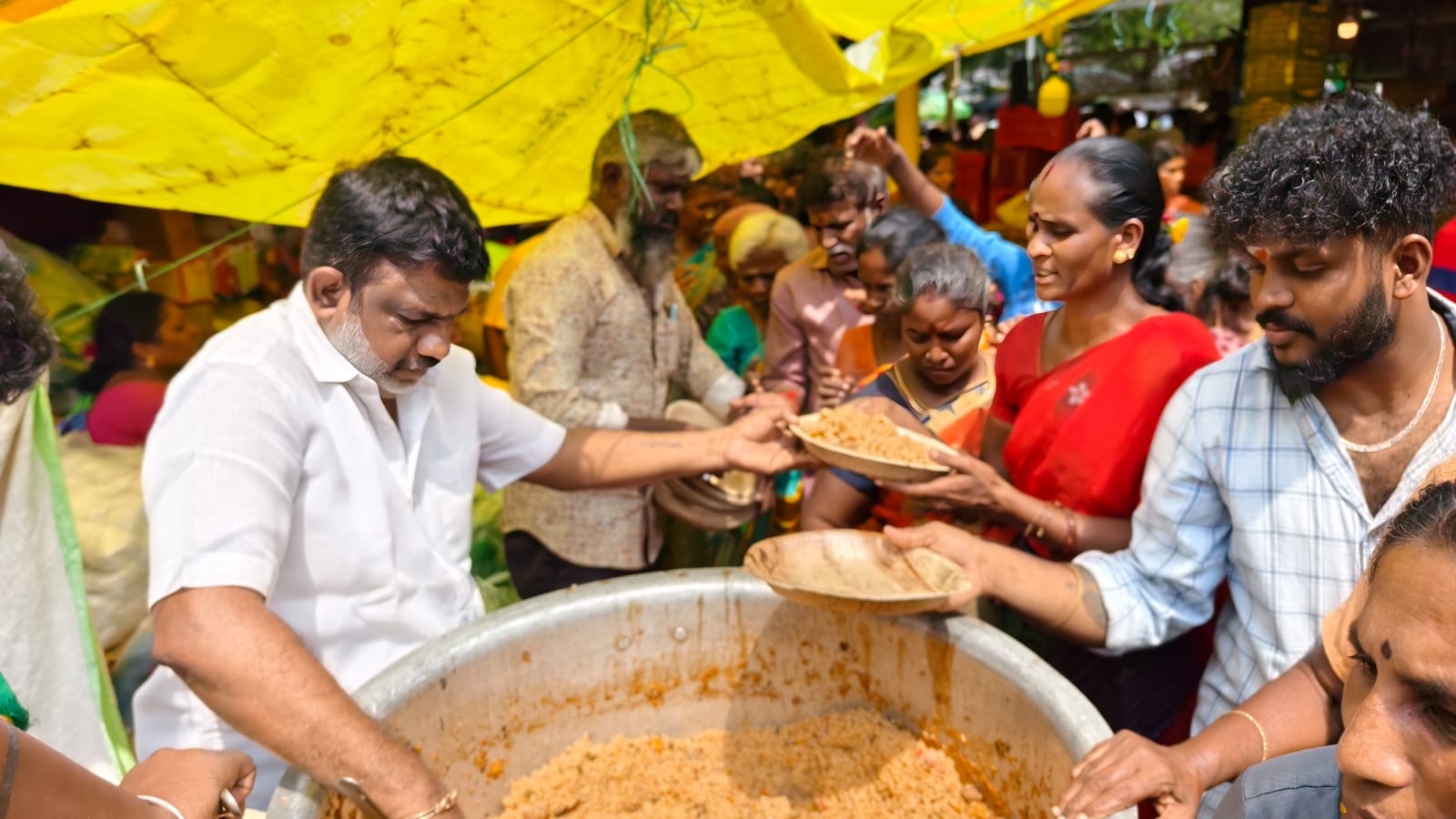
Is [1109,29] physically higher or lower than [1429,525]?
lower

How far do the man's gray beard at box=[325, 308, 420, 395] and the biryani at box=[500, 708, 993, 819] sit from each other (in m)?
0.82

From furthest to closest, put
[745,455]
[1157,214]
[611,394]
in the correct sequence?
[611,394]
[745,455]
[1157,214]

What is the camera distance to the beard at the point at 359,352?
149cm

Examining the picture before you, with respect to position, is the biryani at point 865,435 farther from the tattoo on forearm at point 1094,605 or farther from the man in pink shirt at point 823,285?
the man in pink shirt at point 823,285

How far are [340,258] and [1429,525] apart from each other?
4.67 ft

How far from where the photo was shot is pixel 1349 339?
4.52 ft

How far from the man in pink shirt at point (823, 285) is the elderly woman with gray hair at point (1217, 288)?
3.91 feet

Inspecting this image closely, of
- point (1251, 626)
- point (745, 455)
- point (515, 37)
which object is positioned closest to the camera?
point (1251, 626)

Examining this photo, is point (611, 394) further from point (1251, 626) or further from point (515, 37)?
point (1251, 626)

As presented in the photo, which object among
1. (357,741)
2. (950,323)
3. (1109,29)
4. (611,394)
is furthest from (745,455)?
(1109,29)

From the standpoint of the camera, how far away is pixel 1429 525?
2.66 ft

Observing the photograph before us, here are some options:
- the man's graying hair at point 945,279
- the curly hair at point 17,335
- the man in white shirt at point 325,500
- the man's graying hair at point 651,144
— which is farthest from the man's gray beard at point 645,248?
the curly hair at point 17,335

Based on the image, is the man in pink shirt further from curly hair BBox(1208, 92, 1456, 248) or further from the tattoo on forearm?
curly hair BBox(1208, 92, 1456, 248)

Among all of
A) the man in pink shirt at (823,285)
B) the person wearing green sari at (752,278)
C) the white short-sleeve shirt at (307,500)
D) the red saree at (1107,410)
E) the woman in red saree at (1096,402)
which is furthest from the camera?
the person wearing green sari at (752,278)
